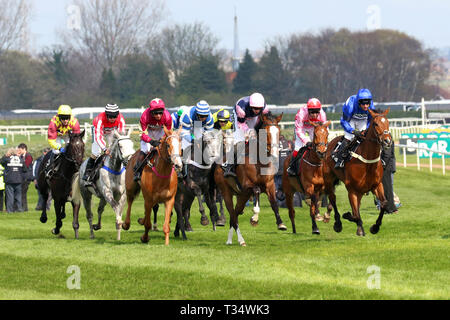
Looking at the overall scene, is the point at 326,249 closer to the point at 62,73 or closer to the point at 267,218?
the point at 267,218

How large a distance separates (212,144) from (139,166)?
1.29 meters

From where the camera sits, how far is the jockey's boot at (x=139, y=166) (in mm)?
13268

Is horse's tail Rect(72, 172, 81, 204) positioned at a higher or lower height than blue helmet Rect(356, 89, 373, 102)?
lower

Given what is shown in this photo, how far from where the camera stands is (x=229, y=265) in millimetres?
10758

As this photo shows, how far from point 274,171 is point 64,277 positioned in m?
4.01

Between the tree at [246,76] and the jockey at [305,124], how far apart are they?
7412cm

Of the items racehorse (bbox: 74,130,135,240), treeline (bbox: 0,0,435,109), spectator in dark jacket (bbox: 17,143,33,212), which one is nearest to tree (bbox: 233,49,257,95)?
treeline (bbox: 0,0,435,109)

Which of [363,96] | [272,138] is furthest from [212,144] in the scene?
[363,96]

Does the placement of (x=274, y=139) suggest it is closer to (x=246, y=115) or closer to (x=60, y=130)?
(x=246, y=115)

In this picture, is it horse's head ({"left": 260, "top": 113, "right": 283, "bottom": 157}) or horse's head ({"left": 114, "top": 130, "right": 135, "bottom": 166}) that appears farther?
horse's head ({"left": 114, "top": 130, "right": 135, "bottom": 166})

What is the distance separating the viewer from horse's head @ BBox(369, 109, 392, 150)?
472 inches

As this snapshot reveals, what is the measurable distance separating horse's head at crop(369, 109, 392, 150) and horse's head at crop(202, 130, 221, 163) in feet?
8.38

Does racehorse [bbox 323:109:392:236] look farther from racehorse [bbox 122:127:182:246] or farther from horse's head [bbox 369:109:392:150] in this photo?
racehorse [bbox 122:127:182:246]

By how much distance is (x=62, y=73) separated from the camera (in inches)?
3583
